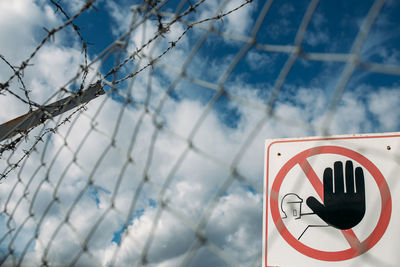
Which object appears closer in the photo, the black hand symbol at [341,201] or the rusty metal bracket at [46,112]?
the rusty metal bracket at [46,112]

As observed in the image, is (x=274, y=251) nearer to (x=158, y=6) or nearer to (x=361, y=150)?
(x=361, y=150)

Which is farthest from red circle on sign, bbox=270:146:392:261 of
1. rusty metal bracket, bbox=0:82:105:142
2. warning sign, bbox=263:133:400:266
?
rusty metal bracket, bbox=0:82:105:142

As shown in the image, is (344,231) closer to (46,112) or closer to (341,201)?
(341,201)

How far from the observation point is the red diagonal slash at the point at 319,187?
157 centimetres

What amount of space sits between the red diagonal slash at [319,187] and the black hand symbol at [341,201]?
0.02 m

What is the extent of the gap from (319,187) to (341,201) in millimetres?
114

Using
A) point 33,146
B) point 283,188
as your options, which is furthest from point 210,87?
point 33,146

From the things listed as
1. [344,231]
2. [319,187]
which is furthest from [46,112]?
[344,231]

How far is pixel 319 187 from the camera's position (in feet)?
5.58

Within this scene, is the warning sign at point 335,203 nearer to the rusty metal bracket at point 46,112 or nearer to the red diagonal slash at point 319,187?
the red diagonal slash at point 319,187

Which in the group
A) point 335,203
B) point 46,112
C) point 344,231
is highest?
point 46,112

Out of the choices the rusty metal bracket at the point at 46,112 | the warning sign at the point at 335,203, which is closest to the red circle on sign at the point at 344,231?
the warning sign at the point at 335,203

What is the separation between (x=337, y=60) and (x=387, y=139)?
108 centimetres

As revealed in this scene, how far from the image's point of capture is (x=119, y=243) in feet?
3.34
